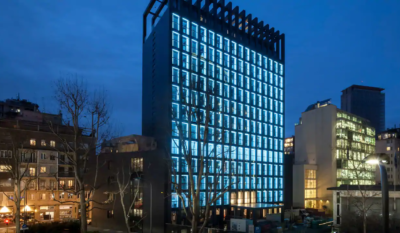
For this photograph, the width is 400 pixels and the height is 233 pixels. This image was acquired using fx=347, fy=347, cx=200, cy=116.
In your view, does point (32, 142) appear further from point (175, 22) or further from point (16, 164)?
point (175, 22)

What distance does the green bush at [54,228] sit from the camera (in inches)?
1282

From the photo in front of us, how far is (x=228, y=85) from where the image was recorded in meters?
62.8

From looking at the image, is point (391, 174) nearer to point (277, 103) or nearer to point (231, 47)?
point (277, 103)

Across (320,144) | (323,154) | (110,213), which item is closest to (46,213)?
(110,213)

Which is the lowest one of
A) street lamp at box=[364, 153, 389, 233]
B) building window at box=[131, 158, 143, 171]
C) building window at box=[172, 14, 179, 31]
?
building window at box=[131, 158, 143, 171]

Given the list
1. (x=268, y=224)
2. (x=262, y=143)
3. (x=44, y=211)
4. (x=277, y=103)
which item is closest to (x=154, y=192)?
(x=268, y=224)

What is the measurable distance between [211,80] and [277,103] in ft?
72.8

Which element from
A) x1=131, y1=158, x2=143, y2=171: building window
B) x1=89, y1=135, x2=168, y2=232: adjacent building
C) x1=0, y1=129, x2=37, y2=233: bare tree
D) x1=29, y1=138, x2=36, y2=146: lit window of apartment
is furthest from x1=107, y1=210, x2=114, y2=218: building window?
x1=29, y1=138, x2=36, y2=146: lit window of apartment

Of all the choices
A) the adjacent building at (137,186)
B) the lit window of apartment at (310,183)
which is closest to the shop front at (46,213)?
the adjacent building at (137,186)

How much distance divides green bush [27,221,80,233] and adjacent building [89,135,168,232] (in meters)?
10.7

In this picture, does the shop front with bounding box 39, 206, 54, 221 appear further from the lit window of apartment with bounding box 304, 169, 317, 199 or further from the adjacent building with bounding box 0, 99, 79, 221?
the lit window of apartment with bounding box 304, 169, 317, 199

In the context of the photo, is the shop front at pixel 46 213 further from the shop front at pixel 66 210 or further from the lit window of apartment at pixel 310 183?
the lit window of apartment at pixel 310 183

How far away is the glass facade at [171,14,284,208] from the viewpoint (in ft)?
180

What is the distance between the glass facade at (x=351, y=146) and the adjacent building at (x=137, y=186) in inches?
2066
